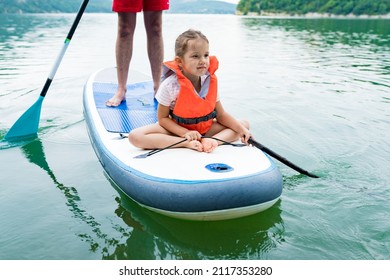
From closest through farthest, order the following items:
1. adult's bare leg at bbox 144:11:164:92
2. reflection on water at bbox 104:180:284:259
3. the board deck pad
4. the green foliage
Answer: reflection on water at bbox 104:180:284:259
the board deck pad
adult's bare leg at bbox 144:11:164:92
the green foliage

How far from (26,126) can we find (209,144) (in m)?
2.22

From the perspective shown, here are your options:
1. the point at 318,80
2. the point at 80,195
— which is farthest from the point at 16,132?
the point at 318,80

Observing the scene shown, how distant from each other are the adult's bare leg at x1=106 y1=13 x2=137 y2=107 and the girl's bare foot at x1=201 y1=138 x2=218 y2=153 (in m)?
1.58

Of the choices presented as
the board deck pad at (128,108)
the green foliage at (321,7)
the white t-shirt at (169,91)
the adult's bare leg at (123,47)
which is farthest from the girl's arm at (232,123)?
the green foliage at (321,7)

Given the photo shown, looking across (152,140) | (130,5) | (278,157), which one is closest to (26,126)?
(130,5)

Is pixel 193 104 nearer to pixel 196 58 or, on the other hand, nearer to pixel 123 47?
pixel 196 58

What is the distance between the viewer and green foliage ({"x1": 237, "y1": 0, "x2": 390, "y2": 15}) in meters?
68.9

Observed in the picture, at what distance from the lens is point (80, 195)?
118 inches

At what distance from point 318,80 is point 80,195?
5.31 metres

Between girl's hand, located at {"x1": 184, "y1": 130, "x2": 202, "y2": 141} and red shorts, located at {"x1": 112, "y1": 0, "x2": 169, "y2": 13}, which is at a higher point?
red shorts, located at {"x1": 112, "y1": 0, "x2": 169, "y2": 13}

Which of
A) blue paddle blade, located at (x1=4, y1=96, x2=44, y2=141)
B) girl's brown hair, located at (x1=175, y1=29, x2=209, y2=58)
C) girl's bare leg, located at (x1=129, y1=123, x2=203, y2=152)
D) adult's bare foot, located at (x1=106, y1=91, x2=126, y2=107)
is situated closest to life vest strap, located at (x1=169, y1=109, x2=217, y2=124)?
girl's bare leg, located at (x1=129, y1=123, x2=203, y2=152)

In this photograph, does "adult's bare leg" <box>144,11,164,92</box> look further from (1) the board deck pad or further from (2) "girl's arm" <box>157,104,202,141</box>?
(2) "girl's arm" <box>157,104,202,141</box>

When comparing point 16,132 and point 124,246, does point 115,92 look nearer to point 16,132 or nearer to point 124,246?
point 16,132

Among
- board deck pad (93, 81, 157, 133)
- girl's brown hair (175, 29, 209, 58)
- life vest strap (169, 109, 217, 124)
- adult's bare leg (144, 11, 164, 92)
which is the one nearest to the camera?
girl's brown hair (175, 29, 209, 58)
